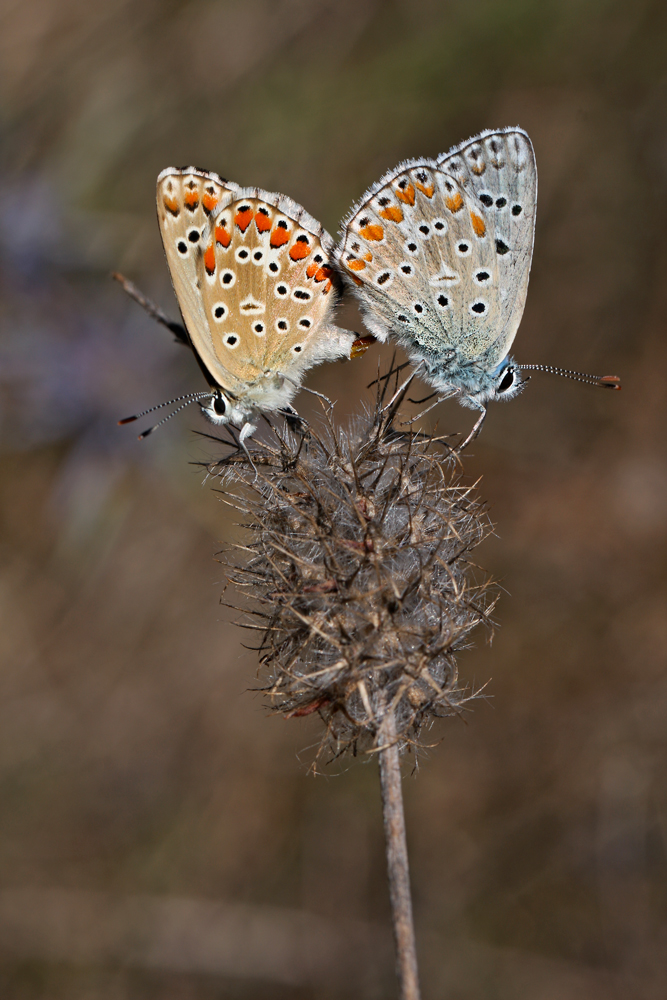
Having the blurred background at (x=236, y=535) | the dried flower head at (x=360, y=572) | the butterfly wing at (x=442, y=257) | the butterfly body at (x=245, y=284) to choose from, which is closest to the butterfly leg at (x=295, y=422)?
the dried flower head at (x=360, y=572)

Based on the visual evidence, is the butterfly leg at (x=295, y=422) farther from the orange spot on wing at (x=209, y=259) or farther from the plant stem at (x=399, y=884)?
the plant stem at (x=399, y=884)

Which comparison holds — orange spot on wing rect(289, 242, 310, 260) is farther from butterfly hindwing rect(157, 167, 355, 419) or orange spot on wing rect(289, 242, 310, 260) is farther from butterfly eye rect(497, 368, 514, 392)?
butterfly eye rect(497, 368, 514, 392)

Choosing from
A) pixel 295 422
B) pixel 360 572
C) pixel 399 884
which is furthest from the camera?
pixel 295 422

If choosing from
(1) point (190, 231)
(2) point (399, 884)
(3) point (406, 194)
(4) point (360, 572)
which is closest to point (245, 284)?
(1) point (190, 231)

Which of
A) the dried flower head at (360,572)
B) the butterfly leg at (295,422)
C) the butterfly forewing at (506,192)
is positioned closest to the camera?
the dried flower head at (360,572)

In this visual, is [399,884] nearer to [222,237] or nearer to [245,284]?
[245,284]

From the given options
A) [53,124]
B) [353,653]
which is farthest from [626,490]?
[53,124]

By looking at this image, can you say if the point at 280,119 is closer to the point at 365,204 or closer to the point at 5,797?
the point at 365,204
